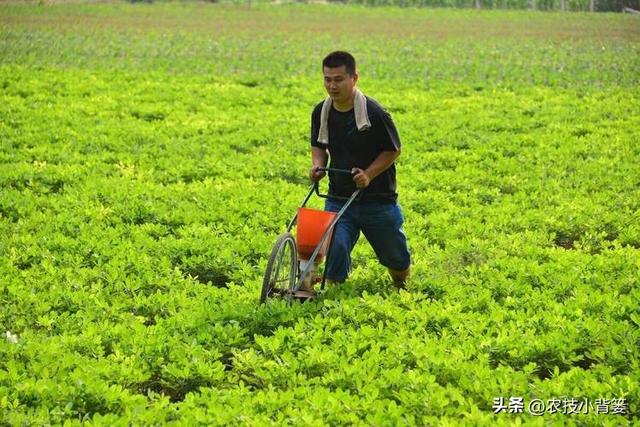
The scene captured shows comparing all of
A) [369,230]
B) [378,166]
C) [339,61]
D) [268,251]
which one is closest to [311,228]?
[369,230]

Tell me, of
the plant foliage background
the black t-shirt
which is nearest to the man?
the black t-shirt

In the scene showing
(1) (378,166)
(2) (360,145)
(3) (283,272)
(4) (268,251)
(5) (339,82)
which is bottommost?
(4) (268,251)

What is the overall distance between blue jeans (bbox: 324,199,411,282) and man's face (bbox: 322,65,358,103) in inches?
43.3

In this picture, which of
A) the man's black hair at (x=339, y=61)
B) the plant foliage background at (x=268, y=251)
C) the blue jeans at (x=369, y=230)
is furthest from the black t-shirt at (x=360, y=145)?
the plant foliage background at (x=268, y=251)

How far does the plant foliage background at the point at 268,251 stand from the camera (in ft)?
20.2

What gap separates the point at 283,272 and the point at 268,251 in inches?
85.2

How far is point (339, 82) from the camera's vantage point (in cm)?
713

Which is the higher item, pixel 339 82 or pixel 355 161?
pixel 339 82

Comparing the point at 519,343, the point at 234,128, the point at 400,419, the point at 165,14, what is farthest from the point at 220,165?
the point at 165,14

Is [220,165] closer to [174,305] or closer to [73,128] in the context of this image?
[73,128]

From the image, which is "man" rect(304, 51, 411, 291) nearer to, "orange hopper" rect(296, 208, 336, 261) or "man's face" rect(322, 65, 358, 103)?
"man's face" rect(322, 65, 358, 103)

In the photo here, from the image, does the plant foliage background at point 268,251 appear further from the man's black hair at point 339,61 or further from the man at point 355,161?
the man's black hair at point 339,61

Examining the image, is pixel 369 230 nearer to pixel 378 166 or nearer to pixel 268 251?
pixel 378 166

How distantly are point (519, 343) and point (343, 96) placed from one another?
103 inches
